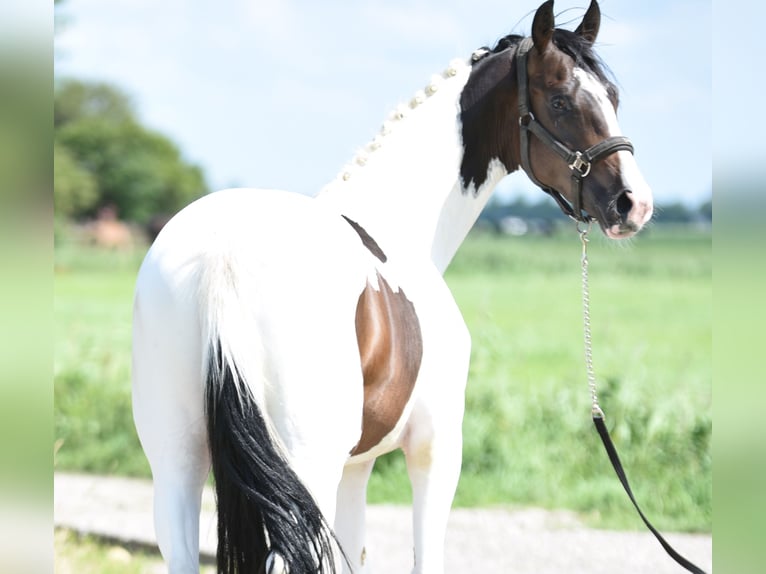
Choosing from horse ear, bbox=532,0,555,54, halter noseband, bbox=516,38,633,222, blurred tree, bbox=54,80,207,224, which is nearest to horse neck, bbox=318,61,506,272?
halter noseband, bbox=516,38,633,222

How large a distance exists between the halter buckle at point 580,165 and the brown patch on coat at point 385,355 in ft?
2.60

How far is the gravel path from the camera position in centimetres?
505

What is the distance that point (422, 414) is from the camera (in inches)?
107

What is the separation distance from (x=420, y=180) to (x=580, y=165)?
58 centimetres

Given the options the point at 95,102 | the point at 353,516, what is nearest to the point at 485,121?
the point at 353,516

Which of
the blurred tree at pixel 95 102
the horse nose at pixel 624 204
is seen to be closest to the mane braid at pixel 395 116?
the horse nose at pixel 624 204

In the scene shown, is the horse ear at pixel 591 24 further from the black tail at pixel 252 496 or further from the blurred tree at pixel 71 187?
the blurred tree at pixel 71 187

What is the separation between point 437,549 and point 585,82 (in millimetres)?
1648

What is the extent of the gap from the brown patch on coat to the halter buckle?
2.60ft

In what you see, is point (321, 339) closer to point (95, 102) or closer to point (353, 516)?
point (353, 516)

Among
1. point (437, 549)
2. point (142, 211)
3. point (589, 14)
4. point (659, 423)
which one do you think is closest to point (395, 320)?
point (437, 549)

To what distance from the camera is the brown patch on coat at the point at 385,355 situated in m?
2.37

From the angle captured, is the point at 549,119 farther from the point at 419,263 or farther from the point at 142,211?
the point at 142,211

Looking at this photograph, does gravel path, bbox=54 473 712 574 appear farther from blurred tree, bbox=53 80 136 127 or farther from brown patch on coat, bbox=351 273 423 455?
blurred tree, bbox=53 80 136 127
